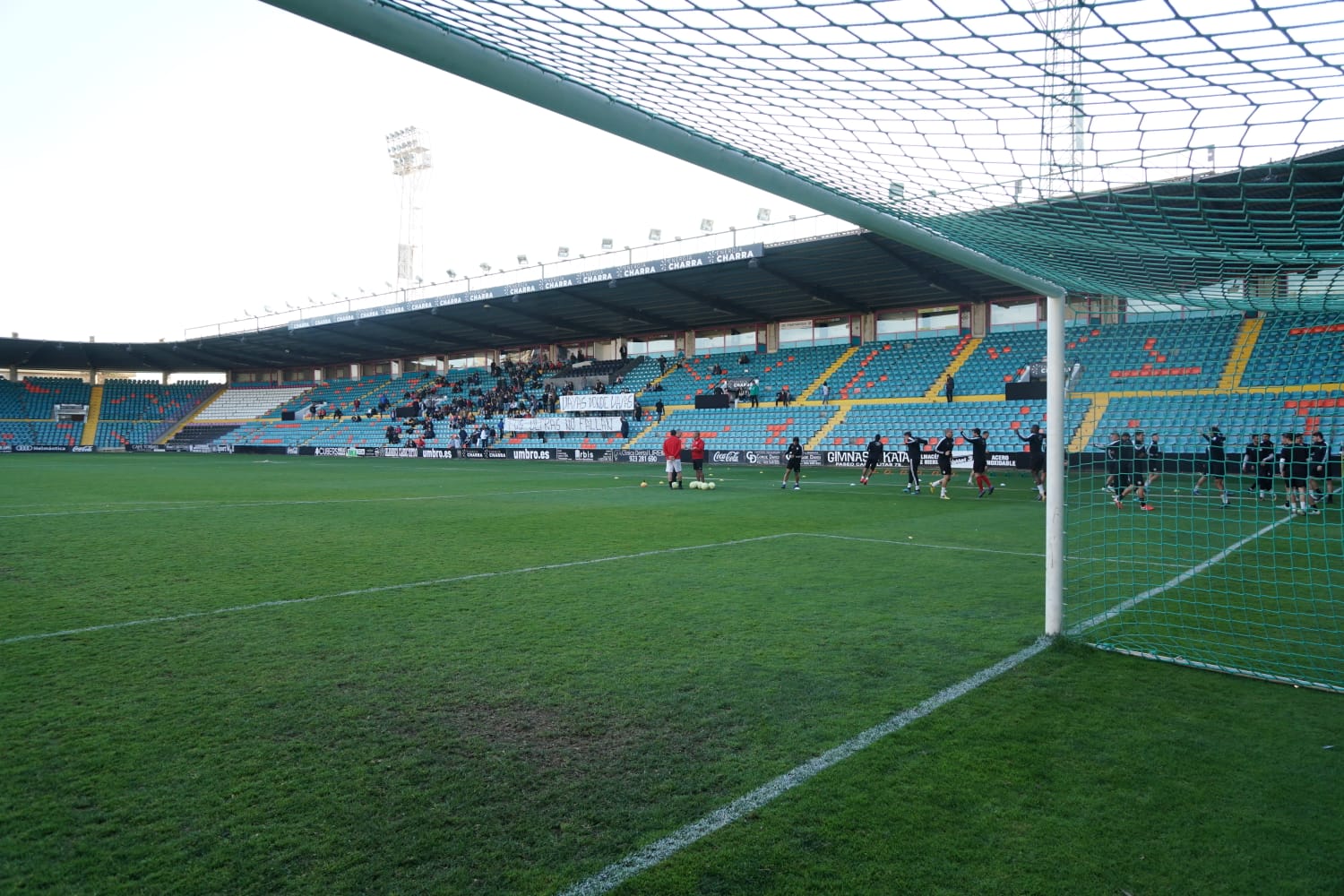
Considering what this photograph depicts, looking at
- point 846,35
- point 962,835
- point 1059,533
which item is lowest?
point 962,835

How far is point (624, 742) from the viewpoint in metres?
3.59

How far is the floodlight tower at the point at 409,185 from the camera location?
5397 centimetres

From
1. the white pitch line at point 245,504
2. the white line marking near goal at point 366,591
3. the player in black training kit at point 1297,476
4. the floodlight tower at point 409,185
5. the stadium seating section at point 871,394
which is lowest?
the white line marking near goal at point 366,591

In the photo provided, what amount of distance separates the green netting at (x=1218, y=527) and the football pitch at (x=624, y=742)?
0.59 metres

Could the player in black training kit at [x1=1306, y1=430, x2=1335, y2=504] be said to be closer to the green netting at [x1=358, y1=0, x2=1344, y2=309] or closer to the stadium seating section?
the stadium seating section

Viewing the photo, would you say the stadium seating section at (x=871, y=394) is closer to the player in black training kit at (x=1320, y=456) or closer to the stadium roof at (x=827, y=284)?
the player in black training kit at (x=1320, y=456)

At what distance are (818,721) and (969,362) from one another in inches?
1212

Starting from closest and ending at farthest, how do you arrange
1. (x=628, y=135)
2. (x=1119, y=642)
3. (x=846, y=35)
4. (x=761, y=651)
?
(x=628, y=135), (x=846, y=35), (x=761, y=651), (x=1119, y=642)

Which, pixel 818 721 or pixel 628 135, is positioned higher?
pixel 628 135

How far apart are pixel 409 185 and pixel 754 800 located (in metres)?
58.8

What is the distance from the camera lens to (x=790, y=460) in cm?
1847

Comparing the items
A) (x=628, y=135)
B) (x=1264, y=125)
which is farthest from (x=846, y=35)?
(x=1264, y=125)

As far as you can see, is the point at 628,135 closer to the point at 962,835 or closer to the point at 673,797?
the point at 673,797

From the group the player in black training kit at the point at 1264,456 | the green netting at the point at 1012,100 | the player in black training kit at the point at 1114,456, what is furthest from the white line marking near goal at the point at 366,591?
the player in black training kit at the point at 1264,456
